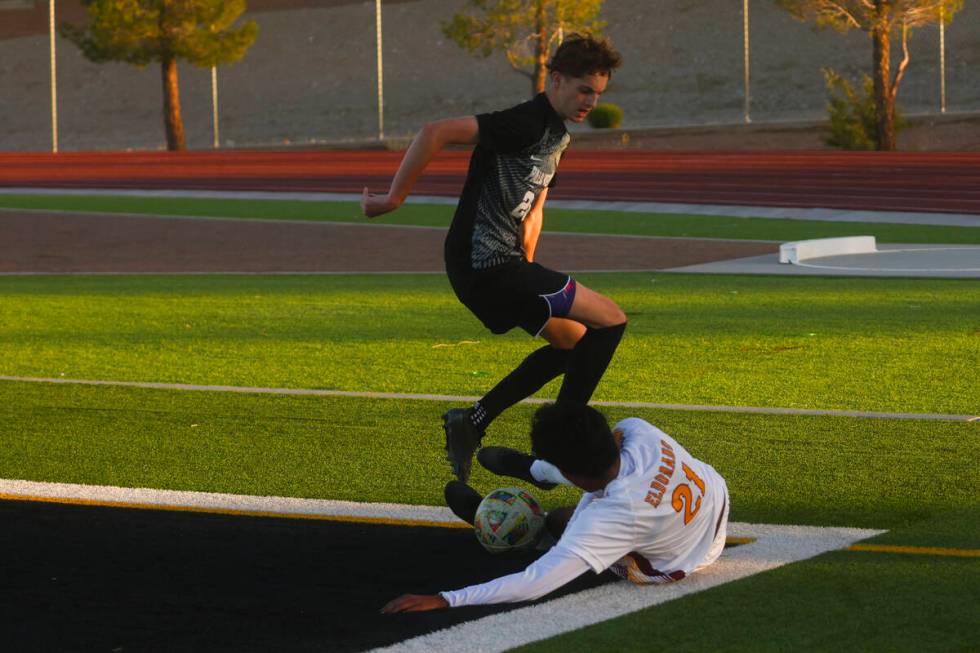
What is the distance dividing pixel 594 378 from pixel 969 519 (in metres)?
1.60

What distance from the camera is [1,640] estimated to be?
194 inches

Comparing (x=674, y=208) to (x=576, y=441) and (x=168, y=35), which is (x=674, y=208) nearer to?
(x=576, y=441)

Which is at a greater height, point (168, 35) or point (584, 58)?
point (168, 35)

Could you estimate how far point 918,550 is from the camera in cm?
581

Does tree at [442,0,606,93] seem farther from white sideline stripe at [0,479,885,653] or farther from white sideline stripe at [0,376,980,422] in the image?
white sideline stripe at [0,479,885,653]

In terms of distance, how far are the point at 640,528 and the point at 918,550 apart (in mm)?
1180

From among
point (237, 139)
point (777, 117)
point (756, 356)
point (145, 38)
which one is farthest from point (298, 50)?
point (756, 356)

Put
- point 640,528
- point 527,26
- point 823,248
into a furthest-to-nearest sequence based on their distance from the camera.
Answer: point 527,26 < point 823,248 < point 640,528

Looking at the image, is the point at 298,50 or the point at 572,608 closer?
the point at 572,608

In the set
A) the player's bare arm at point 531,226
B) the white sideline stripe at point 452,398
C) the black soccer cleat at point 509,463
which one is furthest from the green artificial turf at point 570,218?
the black soccer cleat at point 509,463

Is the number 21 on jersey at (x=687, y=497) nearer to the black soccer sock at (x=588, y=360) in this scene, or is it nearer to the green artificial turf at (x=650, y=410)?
the green artificial turf at (x=650, y=410)

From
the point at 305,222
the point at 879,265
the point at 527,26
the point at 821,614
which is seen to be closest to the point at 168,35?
the point at 527,26

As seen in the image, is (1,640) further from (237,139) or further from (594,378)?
(237,139)

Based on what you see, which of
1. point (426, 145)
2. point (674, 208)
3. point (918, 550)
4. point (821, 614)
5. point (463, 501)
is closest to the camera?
point (821, 614)
